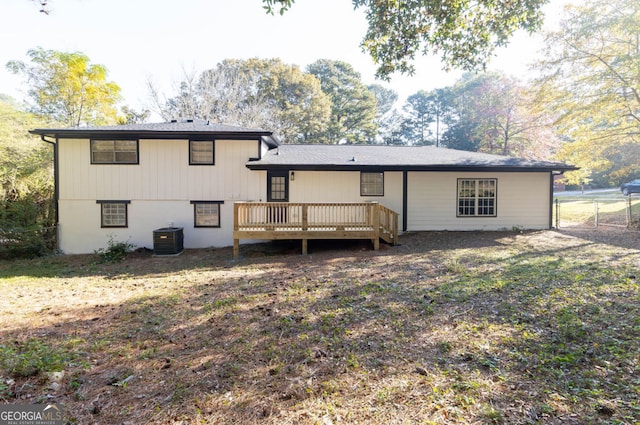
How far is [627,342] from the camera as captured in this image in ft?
11.1

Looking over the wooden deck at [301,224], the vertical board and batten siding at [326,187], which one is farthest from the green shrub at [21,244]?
the vertical board and batten siding at [326,187]

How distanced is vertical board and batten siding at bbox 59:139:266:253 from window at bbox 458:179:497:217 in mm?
7720

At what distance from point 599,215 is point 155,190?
2114cm

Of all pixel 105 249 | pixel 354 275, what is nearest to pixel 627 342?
pixel 354 275

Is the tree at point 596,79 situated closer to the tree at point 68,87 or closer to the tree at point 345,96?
the tree at point 345,96

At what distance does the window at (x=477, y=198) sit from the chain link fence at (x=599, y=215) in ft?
9.57

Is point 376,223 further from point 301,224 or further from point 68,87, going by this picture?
point 68,87

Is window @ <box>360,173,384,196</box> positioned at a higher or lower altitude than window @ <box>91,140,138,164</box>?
lower

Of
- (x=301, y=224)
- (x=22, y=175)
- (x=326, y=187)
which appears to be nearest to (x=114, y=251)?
(x=22, y=175)

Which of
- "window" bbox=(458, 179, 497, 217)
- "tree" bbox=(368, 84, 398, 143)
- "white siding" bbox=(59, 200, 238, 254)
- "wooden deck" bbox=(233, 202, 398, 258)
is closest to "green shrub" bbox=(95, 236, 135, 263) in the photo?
"white siding" bbox=(59, 200, 238, 254)

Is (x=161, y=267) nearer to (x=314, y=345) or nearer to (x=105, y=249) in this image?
(x=105, y=249)

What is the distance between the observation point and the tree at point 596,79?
1233 cm

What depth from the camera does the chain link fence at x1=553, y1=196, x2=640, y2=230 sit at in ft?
44.1

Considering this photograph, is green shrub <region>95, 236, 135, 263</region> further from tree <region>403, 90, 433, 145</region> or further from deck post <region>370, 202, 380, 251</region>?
tree <region>403, 90, 433, 145</region>
